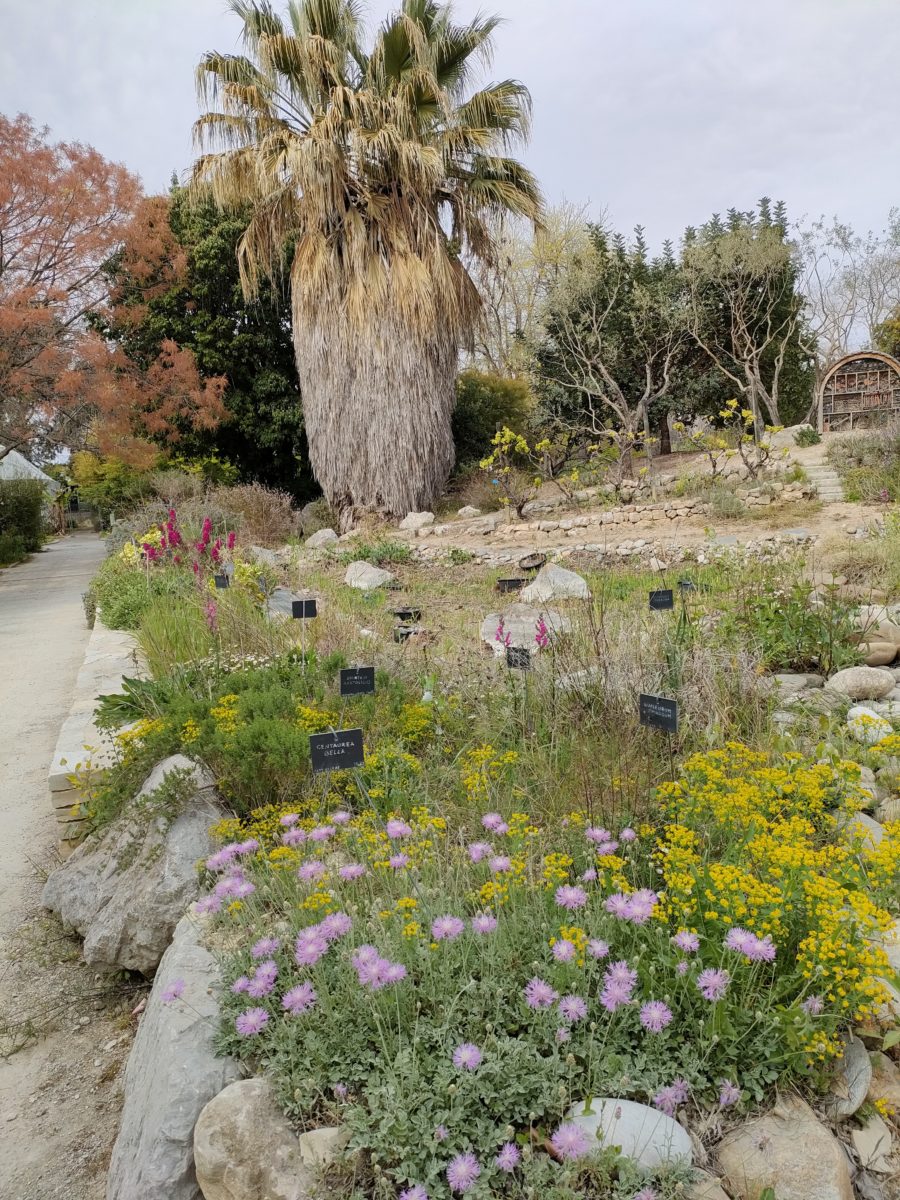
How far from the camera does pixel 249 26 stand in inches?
445

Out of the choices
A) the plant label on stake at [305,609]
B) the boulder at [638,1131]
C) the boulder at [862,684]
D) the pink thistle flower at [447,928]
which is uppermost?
the plant label on stake at [305,609]

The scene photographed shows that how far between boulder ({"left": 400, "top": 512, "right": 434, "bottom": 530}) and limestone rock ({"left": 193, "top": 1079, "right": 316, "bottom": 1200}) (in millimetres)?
10741

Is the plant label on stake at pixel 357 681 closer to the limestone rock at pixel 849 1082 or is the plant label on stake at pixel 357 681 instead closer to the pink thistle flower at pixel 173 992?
the pink thistle flower at pixel 173 992

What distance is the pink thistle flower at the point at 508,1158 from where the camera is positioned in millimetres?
1263

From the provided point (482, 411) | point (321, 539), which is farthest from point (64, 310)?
point (482, 411)

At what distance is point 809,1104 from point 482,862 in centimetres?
90

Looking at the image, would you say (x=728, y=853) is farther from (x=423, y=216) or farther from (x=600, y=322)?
(x=600, y=322)

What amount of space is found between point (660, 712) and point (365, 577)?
556 cm

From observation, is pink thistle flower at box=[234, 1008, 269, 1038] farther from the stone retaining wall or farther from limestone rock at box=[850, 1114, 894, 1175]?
the stone retaining wall

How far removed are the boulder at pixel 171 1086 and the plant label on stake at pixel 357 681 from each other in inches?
40.8

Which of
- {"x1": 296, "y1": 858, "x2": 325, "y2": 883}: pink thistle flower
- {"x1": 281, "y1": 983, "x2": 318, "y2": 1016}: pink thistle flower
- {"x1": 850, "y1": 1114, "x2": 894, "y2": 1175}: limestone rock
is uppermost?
{"x1": 296, "y1": 858, "x2": 325, "y2": 883}: pink thistle flower

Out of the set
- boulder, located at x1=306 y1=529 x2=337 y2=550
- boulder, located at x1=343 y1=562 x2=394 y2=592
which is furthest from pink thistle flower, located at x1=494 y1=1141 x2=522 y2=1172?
boulder, located at x1=306 y1=529 x2=337 y2=550

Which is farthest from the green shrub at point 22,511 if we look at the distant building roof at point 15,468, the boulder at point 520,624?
the boulder at point 520,624

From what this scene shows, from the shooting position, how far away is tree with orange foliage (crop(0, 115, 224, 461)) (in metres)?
11.2
